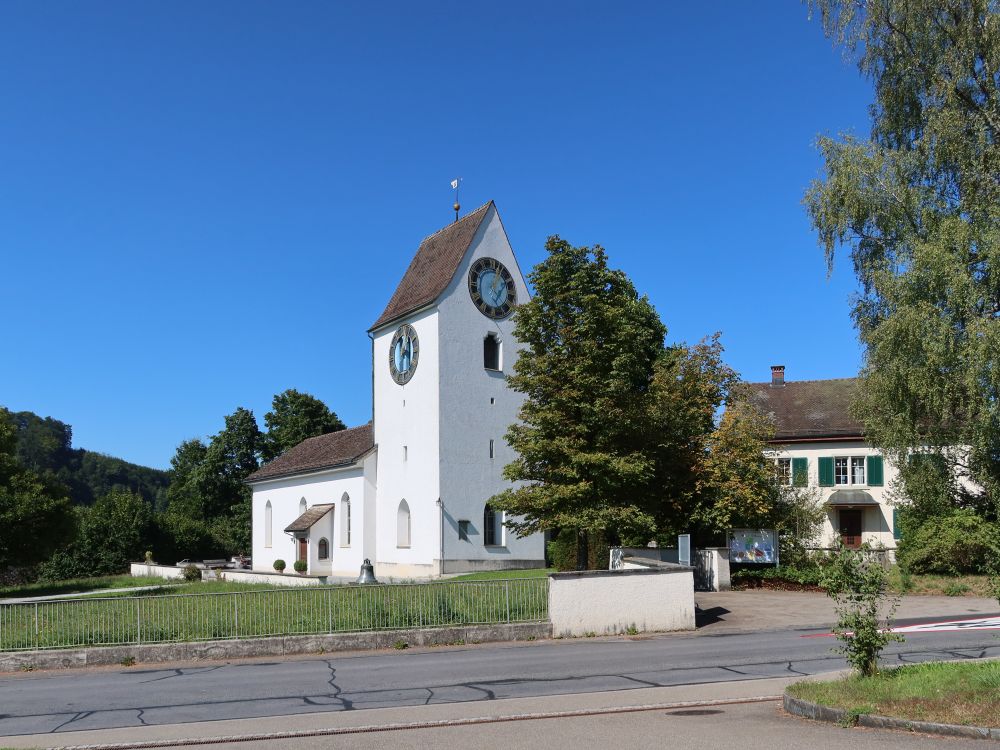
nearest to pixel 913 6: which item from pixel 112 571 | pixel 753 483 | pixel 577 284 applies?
pixel 577 284

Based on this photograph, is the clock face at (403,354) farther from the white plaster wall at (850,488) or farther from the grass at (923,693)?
the grass at (923,693)

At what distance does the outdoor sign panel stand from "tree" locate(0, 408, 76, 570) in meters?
32.6

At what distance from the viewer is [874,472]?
149 ft

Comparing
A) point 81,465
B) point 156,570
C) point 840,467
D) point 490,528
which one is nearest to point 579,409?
point 490,528

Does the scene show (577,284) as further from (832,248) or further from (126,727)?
(126,727)

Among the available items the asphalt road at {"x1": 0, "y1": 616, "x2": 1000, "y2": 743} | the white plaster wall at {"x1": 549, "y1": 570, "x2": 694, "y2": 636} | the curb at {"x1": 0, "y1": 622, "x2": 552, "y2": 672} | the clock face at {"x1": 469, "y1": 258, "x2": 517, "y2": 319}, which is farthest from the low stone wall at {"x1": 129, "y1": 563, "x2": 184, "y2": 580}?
the asphalt road at {"x1": 0, "y1": 616, "x2": 1000, "y2": 743}

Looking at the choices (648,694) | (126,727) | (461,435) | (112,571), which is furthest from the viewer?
(112,571)

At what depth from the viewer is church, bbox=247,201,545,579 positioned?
3997 cm

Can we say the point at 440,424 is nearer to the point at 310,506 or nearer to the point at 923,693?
the point at 310,506

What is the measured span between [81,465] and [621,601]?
18054 cm

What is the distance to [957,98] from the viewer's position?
25203 millimetres

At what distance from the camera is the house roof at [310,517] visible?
4794 centimetres

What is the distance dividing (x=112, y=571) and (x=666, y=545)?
43.9 metres

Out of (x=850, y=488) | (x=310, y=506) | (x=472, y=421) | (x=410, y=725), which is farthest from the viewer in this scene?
(x=310, y=506)
